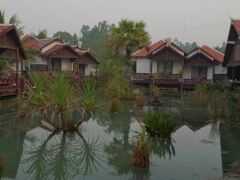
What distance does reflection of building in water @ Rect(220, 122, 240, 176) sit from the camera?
7.64 meters

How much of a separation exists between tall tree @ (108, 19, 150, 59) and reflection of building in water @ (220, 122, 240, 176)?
23150 mm

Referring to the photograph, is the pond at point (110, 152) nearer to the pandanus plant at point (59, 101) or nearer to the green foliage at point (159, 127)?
the green foliage at point (159, 127)

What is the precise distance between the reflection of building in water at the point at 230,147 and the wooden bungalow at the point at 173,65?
18873mm

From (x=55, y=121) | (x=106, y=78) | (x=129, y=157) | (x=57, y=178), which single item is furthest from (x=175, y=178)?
(x=106, y=78)

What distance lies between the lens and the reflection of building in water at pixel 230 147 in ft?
25.1

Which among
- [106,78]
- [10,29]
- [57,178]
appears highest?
[10,29]

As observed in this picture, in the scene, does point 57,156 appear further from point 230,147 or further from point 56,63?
point 56,63

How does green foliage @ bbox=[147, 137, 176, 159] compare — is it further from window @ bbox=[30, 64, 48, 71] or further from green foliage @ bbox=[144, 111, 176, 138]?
window @ bbox=[30, 64, 48, 71]

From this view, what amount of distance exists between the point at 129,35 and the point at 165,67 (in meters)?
4.66

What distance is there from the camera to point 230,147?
964 centimetres

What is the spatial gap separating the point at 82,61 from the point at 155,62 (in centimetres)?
819

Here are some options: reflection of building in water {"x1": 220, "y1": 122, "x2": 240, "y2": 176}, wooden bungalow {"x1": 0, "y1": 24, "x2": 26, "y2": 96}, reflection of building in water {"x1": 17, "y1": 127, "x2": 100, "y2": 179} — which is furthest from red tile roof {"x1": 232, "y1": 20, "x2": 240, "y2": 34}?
reflection of building in water {"x1": 17, "y1": 127, "x2": 100, "y2": 179}

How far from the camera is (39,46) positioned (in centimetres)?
3472

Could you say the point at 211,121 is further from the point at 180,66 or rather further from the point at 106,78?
the point at 180,66
